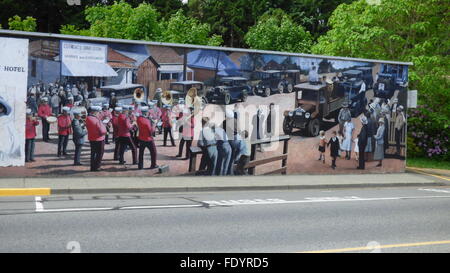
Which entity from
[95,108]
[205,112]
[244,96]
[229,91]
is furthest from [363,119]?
[95,108]

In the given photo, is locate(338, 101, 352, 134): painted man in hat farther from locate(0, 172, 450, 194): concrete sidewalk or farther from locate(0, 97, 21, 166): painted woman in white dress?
locate(0, 97, 21, 166): painted woman in white dress

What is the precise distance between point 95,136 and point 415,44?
15555 mm

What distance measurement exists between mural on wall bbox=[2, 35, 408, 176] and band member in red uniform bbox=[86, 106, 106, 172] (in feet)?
0.09

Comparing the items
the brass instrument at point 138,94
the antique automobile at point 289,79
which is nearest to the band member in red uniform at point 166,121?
the brass instrument at point 138,94

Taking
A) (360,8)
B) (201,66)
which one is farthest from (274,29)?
(201,66)

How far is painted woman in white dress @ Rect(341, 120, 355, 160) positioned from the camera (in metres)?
18.5

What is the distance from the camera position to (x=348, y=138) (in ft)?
61.0

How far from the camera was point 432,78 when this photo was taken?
22266 millimetres

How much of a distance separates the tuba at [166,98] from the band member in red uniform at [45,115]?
310cm

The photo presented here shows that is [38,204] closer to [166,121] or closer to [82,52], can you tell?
[82,52]

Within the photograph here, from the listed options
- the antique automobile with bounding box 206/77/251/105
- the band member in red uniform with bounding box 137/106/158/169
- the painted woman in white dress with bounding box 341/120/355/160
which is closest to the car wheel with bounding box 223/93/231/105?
the antique automobile with bounding box 206/77/251/105

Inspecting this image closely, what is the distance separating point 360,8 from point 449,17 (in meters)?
3.92

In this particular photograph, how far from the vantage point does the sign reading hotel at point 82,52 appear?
13867 millimetres

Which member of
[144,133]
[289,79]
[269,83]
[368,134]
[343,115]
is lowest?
[144,133]
